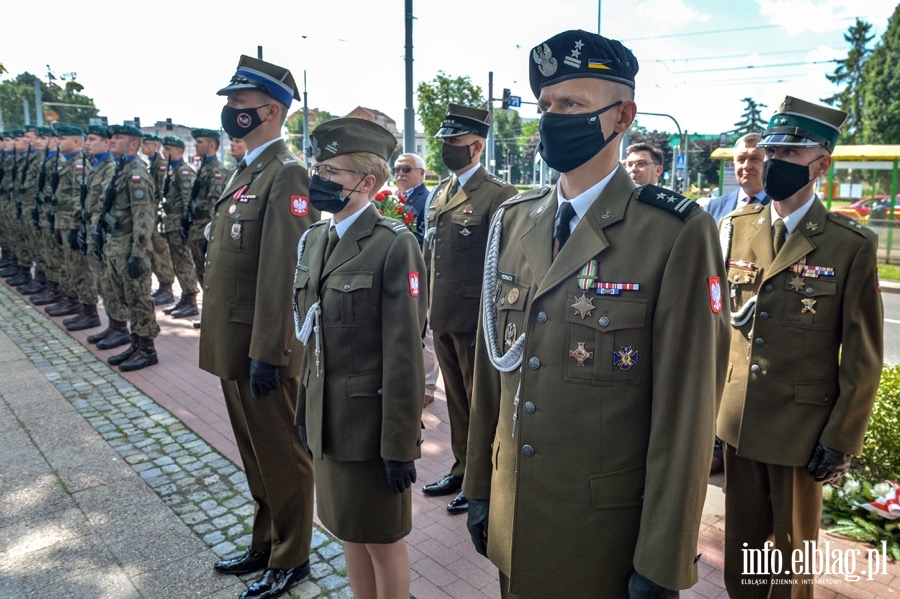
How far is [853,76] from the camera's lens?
52500mm

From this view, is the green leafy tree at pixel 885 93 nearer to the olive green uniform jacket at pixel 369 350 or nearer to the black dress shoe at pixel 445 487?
the black dress shoe at pixel 445 487

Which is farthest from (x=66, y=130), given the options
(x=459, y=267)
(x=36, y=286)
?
(x=459, y=267)

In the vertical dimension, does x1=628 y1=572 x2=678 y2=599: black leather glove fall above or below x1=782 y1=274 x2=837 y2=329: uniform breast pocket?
below

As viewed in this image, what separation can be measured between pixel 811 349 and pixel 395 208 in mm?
4641

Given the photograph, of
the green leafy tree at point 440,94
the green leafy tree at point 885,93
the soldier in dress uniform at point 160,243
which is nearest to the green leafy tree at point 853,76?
the green leafy tree at point 885,93

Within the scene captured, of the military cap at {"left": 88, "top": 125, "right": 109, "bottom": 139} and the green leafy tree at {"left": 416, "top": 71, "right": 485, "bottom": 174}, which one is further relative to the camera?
the green leafy tree at {"left": 416, "top": 71, "right": 485, "bottom": 174}

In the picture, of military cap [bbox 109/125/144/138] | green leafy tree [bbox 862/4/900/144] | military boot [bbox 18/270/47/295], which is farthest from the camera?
green leafy tree [bbox 862/4/900/144]

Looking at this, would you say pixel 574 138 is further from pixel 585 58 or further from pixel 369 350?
pixel 369 350

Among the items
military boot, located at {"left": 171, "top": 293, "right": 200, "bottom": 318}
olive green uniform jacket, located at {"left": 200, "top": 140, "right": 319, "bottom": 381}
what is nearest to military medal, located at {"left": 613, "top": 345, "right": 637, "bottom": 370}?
olive green uniform jacket, located at {"left": 200, "top": 140, "right": 319, "bottom": 381}

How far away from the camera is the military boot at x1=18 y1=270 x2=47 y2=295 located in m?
11.2

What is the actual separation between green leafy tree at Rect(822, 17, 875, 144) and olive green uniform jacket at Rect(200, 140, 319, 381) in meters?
53.6

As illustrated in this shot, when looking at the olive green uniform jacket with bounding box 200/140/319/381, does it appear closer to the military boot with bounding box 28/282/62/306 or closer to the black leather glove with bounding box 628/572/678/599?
the black leather glove with bounding box 628/572/678/599

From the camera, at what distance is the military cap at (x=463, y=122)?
4578 millimetres

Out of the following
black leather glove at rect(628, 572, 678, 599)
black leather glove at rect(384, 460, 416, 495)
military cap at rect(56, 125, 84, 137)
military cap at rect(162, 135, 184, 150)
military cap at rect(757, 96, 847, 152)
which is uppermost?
military cap at rect(56, 125, 84, 137)
